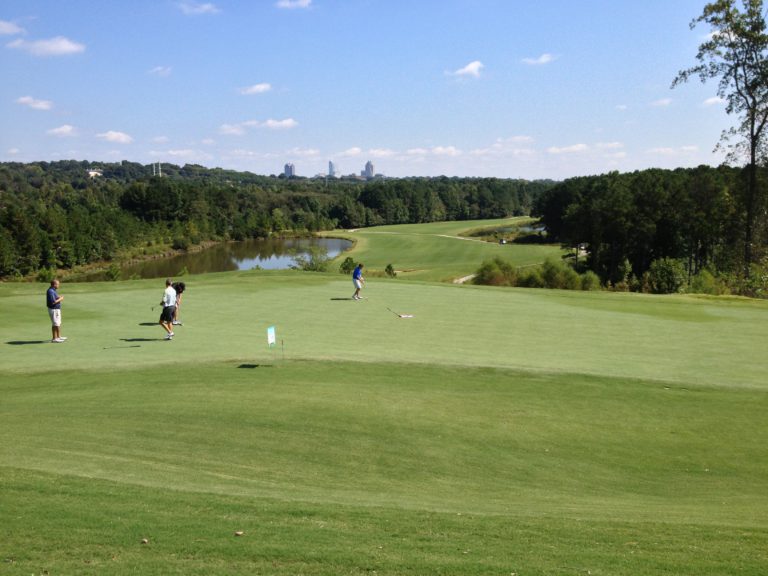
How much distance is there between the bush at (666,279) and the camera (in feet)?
193

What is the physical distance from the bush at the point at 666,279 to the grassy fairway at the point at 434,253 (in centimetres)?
3015

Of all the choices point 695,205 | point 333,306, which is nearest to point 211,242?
point 695,205

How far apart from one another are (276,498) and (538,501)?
15.4ft

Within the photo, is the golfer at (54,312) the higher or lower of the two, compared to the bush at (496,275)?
higher

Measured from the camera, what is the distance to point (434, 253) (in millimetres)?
128375

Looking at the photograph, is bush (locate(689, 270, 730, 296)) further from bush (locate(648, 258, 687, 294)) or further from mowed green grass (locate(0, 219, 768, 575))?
mowed green grass (locate(0, 219, 768, 575))

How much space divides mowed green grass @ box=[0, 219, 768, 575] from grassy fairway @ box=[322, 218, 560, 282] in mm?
62710

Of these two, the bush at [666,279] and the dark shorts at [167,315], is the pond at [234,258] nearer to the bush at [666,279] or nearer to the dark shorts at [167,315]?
the bush at [666,279]

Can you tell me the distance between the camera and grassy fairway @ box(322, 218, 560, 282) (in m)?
100

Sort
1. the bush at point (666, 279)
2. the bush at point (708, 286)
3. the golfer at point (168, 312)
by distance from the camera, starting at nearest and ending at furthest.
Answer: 1. the golfer at point (168, 312)
2. the bush at point (708, 286)
3. the bush at point (666, 279)

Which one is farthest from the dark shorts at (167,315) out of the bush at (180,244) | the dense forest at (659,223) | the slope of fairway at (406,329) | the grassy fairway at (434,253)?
the bush at (180,244)

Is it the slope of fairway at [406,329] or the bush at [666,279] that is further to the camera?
the bush at [666,279]

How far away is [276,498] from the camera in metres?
10.6

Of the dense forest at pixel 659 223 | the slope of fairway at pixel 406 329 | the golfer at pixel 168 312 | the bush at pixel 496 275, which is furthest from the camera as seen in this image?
the dense forest at pixel 659 223
